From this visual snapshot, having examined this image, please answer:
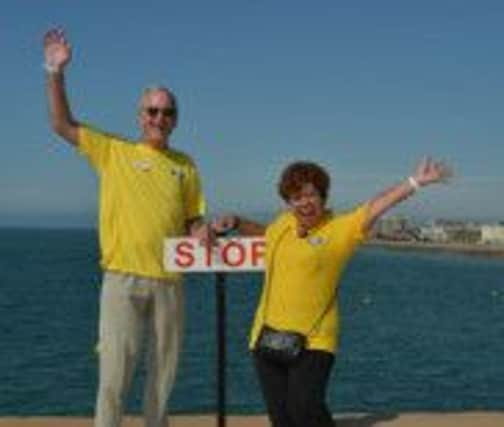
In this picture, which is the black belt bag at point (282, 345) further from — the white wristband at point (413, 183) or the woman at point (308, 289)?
the white wristband at point (413, 183)

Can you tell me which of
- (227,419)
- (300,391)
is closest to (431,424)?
(227,419)

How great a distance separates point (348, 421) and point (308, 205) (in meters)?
2.49

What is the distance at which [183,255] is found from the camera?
7.07 meters

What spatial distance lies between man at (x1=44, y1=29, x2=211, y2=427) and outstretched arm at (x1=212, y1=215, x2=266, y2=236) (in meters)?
0.24

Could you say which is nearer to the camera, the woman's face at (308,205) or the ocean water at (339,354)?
the woman's face at (308,205)

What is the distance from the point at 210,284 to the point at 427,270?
43.8 meters

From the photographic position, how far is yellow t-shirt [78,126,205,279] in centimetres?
701

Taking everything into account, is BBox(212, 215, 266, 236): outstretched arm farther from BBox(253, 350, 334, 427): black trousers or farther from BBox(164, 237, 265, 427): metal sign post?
BBox(253, 350, 334, 427): black trousers

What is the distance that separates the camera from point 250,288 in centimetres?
11531

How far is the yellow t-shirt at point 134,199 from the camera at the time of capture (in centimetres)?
701

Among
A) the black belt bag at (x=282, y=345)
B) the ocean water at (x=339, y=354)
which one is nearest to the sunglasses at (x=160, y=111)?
the black belt bag at (x=282, y=345)

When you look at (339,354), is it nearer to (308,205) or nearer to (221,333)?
(221,333)

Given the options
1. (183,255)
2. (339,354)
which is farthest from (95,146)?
(339,354)

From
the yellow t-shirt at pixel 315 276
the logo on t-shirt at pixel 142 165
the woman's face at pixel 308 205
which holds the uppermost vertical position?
the logo on t-shirt at pixel 142 165
